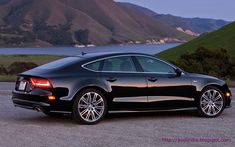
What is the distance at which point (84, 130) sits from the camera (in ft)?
30.7

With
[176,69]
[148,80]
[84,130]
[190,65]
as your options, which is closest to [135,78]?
[148,80]

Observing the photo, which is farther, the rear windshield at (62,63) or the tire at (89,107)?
the rear windshield at (62,63)

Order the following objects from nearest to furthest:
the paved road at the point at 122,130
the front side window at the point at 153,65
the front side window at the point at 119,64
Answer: the paved road at the point at 122,130 → the front side window at the point at 119,64 → the front side window at the point at 153,65

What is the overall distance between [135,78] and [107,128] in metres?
1.29

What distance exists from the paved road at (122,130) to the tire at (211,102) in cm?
17

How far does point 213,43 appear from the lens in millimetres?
64062

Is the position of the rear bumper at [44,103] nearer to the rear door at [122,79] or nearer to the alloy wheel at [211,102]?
the rear door at [122,79]

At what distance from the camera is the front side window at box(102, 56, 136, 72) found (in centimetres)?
1044

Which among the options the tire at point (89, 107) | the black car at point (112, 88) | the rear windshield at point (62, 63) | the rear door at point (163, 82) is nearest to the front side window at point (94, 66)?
the black car at point (112, 88)

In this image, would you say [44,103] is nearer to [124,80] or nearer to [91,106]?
[91,106]

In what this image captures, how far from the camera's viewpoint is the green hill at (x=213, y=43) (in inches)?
2360

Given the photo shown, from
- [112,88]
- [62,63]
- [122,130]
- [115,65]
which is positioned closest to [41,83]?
[62,63]

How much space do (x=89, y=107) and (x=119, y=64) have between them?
3.69ft

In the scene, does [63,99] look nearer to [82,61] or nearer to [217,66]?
[82,61]
